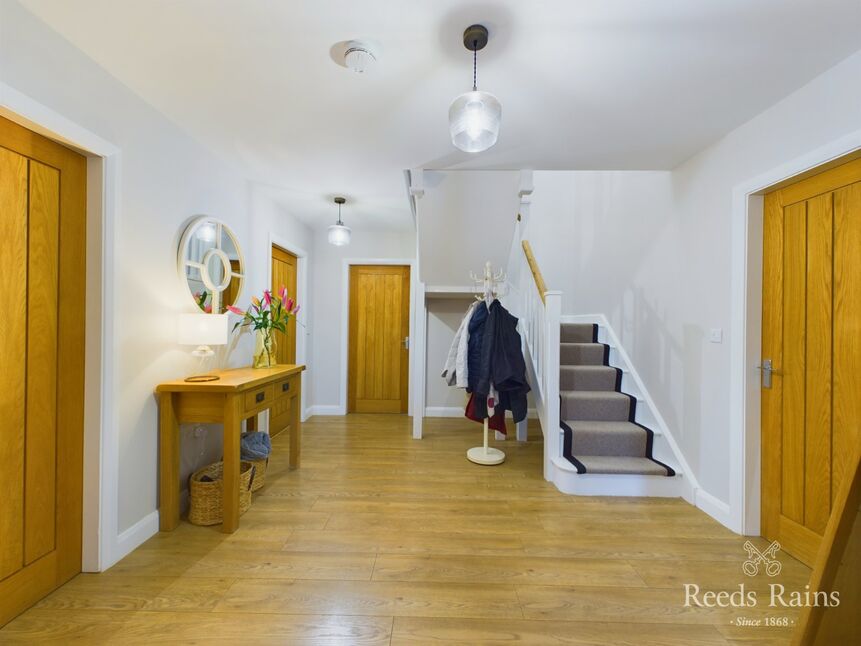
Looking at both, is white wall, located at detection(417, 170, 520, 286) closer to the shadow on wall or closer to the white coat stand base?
the shadow on wall

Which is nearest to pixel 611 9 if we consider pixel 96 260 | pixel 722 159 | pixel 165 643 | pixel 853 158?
pixel 853 158

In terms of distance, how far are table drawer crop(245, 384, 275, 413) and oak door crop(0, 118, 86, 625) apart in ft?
2.31

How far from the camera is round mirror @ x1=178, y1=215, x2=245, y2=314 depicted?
2.17 meters

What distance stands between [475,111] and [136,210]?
1.74 meters

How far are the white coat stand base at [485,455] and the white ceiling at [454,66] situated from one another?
2283 mm

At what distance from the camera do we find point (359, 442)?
3.46 metres

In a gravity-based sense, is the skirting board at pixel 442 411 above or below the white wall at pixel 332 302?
below

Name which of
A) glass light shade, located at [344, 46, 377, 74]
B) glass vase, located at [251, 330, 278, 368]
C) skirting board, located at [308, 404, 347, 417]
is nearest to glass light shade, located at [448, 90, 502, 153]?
glass light shade, located at [344, 46, 377, 74]

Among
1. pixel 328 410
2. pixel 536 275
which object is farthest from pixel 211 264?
pixel 328 410

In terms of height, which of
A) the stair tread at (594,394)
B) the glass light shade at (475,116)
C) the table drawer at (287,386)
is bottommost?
the stair tread at (594,394)

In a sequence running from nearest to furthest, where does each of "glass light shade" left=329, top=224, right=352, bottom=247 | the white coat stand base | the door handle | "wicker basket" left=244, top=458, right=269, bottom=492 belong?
the door handle < "wicker basket" left=244, top=458, right=269, bottom=492 < the white coat stand base < "glass light shade" left=329, top=224, right=352, bottom=247

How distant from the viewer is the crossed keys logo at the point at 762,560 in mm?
1691

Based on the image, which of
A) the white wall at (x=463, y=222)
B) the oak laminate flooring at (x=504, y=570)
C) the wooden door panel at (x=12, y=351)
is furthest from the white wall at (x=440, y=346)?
the wooden door panel at (x=12, y=351)

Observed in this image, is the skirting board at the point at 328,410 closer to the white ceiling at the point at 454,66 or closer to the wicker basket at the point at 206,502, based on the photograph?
the wicker basket at the point at 206,502
